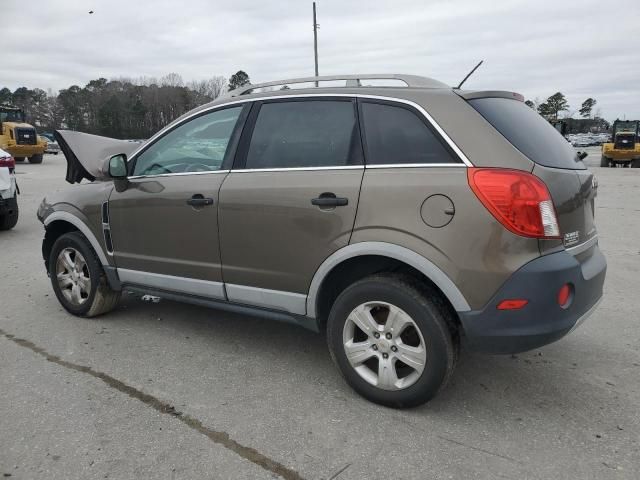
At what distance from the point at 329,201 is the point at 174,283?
1482 mm

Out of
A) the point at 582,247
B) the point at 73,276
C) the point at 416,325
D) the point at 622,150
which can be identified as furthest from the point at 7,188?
the point at 622,150

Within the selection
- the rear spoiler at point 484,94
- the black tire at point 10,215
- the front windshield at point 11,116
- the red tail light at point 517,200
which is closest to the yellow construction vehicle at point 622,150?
the black tire at point 10,215

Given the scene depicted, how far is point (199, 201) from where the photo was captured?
3.60 meters

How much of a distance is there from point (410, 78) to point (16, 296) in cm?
437

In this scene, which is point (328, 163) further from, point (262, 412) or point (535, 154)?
point (262, 412)

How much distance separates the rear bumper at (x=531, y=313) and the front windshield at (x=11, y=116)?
32228 millimetres

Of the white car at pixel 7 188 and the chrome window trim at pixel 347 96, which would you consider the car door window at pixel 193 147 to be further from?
the white car at pixel 7 188

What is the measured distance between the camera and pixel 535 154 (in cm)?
281

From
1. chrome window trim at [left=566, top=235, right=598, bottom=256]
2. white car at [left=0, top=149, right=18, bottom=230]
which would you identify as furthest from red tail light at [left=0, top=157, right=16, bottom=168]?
chrome window trim at [left=566, top=235, right=598, bottom=256]

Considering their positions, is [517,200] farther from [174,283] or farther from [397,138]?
[174,283]

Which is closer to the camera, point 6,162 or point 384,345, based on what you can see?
point 384,345

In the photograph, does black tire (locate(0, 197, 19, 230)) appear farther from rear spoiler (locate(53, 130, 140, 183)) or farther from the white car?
rear spoiler (locate(53, 130, 140, 183))

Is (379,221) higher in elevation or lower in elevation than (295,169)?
lower

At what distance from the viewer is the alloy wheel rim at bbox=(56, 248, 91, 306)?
14.8 ft
